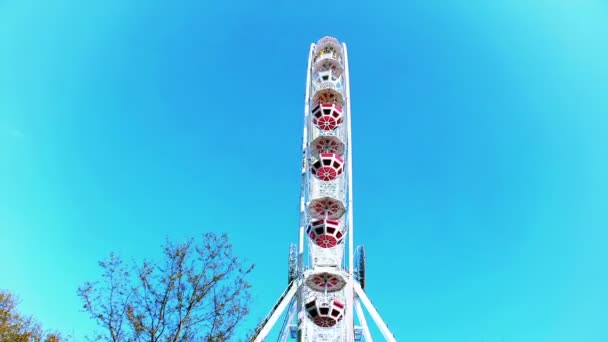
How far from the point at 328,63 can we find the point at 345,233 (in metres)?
16.3

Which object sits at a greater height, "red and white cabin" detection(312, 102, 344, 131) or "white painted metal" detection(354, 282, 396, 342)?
"red and white cabin" detection(312, 102, 344, 131)

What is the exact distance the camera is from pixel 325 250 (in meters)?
Answer: 31.1

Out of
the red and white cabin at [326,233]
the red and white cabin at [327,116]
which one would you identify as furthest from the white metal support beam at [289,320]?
the red and white cabin at [327,116]

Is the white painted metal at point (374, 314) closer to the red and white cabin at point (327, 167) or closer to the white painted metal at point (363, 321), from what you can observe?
the white painted metal at point (363, 321)

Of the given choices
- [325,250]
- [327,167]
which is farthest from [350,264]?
[327,167]

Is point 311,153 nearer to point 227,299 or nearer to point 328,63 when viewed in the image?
point 328,63

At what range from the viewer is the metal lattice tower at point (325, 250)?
28.8 meters

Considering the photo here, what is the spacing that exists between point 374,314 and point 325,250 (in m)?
5.04

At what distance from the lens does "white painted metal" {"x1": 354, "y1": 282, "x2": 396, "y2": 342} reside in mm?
28413

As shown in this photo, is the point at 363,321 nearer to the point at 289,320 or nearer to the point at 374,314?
the point at 374,314

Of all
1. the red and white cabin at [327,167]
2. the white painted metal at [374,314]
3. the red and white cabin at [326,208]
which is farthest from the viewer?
the red and white cabin at [327,167]

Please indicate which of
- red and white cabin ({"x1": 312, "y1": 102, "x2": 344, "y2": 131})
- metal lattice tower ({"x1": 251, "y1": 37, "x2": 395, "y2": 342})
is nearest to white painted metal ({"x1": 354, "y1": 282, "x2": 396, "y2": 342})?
metal lattice tower ({"x1": 251, "y1": 37, "x2": 395, "y2": 342})

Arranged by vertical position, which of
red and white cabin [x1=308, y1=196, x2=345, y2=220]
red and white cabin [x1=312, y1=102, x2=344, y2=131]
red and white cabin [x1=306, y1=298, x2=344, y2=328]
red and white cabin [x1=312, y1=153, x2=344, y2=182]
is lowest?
red and white cabin [x1=306, y1=298, x2=344, y2=328]

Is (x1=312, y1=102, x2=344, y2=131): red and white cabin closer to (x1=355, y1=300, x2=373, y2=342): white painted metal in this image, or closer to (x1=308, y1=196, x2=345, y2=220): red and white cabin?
(x1=308, y1=196, x2=345, y2=220): red and white cabin
